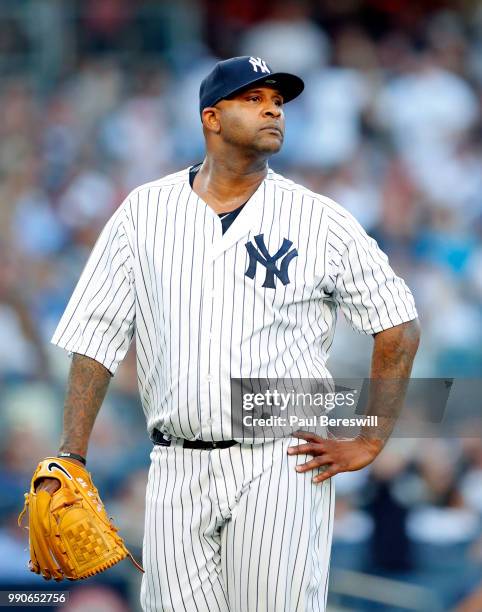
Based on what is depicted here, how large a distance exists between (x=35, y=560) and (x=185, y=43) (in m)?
5.56

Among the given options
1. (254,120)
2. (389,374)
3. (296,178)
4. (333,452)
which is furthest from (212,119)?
(296,178)

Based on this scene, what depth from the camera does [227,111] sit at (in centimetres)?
320

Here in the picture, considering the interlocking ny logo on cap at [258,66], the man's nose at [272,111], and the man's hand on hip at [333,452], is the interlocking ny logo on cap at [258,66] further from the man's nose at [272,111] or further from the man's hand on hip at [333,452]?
the man's hand on hip at [333,452]

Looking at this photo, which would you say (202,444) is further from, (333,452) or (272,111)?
(272,111)

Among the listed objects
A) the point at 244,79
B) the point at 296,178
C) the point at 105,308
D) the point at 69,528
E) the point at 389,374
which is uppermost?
the point at 296,178

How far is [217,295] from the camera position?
303cm

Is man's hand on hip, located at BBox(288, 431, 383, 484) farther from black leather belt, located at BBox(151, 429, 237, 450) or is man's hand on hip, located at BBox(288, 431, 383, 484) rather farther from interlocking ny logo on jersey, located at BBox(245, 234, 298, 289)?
interlocking ny logo on jersey, located at BBox(245, 234, 298, 289)

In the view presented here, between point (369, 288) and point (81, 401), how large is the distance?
833mm

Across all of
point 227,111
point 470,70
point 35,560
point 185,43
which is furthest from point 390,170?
point 35,560

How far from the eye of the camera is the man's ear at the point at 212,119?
10.6 feet

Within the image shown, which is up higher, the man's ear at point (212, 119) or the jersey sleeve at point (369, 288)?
the man's ear at point (212, 119)

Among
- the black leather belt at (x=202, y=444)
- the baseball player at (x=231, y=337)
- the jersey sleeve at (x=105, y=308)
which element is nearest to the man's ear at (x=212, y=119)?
the baseball player at (x=231, y=337)

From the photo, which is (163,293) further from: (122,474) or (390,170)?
(390,170)

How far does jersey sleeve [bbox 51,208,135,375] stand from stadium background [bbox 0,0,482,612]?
2.27 metres
